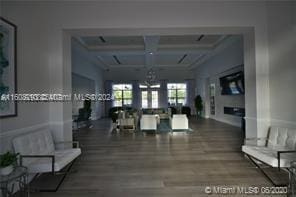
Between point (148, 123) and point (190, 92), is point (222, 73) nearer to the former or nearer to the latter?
point (148, 123)

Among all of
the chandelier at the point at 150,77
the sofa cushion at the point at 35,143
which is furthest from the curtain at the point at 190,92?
the sofa cushion at the point at 35,143

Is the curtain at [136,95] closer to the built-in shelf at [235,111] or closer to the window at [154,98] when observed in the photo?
the window at [154,98]

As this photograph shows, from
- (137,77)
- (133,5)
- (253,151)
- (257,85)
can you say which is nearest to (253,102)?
(257,85)

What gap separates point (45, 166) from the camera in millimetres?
3252

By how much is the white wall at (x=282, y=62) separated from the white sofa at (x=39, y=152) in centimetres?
414

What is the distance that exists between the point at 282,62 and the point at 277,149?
1.69 metres

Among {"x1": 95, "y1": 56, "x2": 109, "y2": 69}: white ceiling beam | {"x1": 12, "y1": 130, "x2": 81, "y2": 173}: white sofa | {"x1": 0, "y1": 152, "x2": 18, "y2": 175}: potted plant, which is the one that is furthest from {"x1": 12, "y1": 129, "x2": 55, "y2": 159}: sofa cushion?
{"x1": 95, "y1": 56, "x2": 109, "y2": 69}: white ceiling beam

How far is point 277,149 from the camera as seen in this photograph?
3.92 metres

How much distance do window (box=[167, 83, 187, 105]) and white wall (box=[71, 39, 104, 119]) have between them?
5.53m

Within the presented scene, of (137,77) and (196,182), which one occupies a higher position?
(137,77)

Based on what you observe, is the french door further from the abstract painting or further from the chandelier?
the abstract painting

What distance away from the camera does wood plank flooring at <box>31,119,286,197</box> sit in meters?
3.36

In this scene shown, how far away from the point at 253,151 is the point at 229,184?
0.89 metres

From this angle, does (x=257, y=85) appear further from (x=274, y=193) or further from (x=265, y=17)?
(x=274, y=193)
